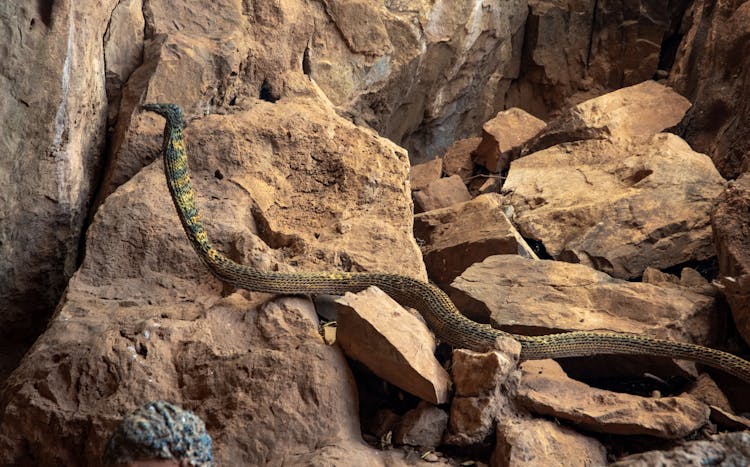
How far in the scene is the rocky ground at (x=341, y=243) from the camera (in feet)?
13.8

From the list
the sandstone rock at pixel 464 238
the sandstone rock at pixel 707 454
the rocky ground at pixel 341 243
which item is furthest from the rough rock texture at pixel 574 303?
the sandstone rock at pixel 707 454

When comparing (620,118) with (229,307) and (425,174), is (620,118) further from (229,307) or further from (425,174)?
(229,307)

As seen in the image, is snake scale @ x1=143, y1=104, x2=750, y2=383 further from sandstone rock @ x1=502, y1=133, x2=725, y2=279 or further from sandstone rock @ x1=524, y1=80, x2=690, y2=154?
sandstone rock @ x1=524, y1=80, x2=690, y2=154

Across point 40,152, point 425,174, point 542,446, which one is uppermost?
point 425,174

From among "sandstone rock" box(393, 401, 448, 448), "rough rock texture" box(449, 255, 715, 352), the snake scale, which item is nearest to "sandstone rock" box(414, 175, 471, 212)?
"rough rock texture" box(449, 255, 715, 352)

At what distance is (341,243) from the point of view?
18.0 feet

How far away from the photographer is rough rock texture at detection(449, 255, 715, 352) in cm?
517

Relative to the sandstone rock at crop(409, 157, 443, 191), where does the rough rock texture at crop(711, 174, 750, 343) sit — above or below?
below

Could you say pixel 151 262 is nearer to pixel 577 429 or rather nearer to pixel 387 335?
pixel 387 335

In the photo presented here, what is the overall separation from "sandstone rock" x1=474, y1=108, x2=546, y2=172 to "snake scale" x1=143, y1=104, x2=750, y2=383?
4255mm

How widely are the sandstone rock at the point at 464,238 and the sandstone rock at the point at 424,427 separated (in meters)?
2.32

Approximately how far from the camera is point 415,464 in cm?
400

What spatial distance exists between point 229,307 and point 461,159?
5505 mm

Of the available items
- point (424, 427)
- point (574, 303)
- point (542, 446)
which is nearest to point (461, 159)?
point (574, 303)
